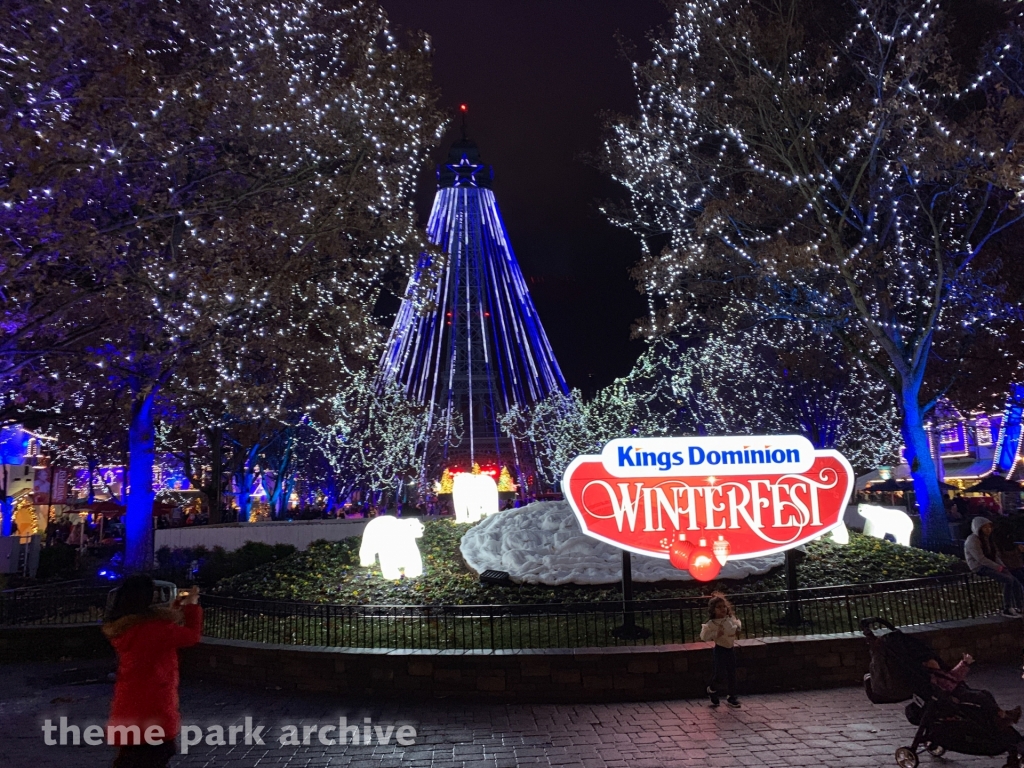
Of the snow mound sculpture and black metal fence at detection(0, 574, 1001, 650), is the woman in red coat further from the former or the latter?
the snow mound sculpture

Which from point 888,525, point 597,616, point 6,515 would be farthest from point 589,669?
point 6,515

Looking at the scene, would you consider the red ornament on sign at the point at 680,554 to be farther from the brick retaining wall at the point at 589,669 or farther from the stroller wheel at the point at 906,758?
the stroller wheel at the point at 906,758

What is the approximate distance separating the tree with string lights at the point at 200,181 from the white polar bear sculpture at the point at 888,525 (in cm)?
1278

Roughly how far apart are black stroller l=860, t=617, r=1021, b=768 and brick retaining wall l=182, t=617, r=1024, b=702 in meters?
2.43

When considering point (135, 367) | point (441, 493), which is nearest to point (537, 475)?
point (441, 493)

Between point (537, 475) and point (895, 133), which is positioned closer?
point (895, 133)

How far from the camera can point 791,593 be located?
32.7ft

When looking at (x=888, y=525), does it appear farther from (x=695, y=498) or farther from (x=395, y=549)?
(x=395, y=549)

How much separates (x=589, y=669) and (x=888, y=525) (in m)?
11.9

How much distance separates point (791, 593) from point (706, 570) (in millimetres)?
1275

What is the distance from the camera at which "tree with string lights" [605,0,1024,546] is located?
16578 millimetres

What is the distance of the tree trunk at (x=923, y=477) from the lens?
19016mm

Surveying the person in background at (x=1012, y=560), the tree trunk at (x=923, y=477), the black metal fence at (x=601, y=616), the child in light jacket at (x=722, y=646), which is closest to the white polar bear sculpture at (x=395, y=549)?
the black metal fence at (x=601, y=616)

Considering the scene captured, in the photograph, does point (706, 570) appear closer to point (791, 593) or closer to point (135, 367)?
point (791, 593)
